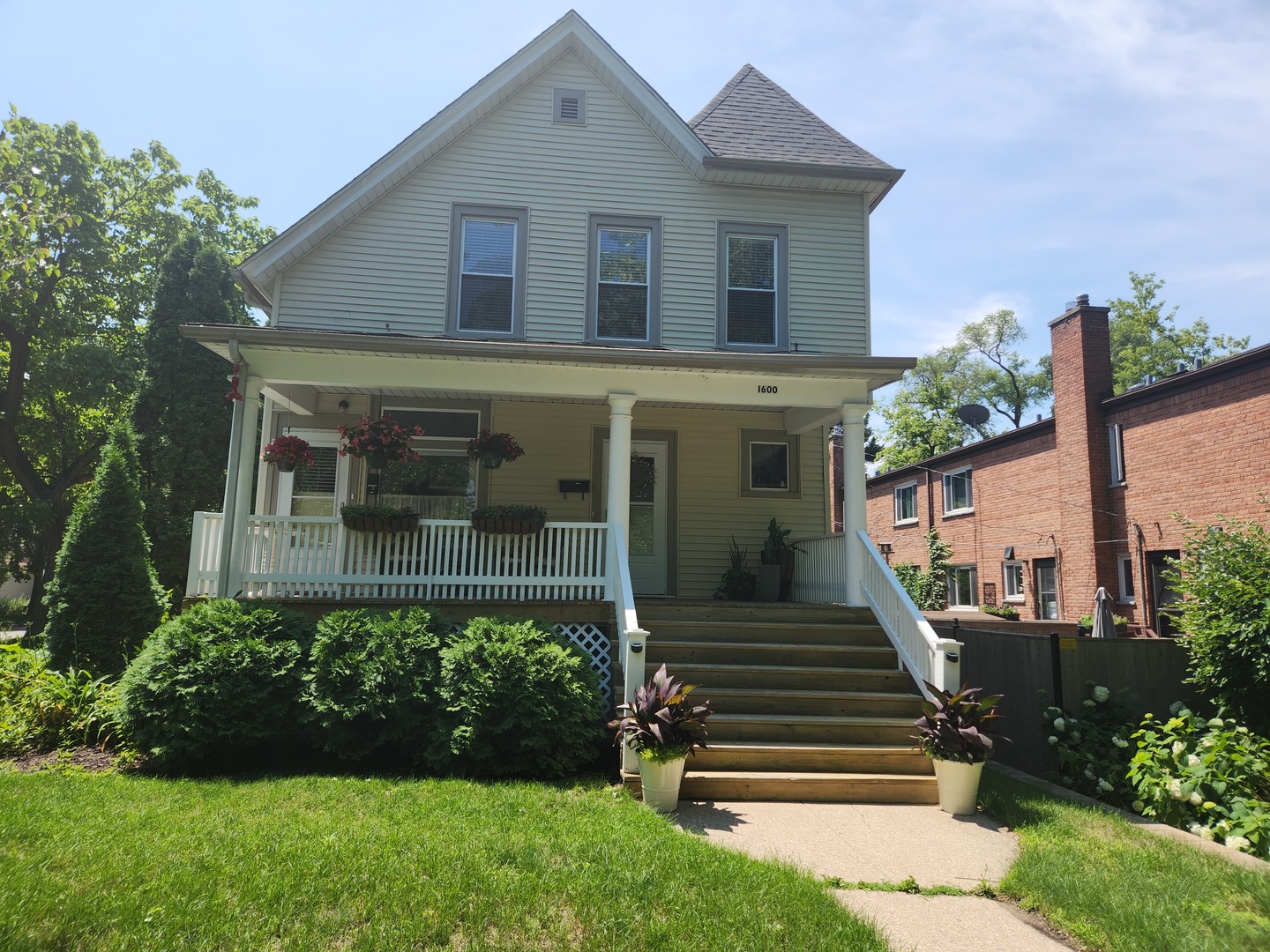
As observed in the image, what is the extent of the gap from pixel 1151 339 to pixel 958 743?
36.7 m

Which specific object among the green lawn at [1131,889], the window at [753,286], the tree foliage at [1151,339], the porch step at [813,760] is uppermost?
the tree foliage at [1151,339]

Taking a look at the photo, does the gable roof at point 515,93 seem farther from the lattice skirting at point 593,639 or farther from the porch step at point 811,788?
the porch step at point 811,788

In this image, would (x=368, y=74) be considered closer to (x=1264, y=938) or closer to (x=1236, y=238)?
(x=1264, y=938)

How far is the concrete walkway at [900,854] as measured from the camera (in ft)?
12.9

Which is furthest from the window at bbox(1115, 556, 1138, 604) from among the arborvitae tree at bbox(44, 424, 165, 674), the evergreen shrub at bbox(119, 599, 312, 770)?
the arborvitae tree at bbox(44, 424, 165, 674)

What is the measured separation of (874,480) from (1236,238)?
627 inches

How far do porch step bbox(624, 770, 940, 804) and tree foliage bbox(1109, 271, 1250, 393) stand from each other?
3443 centimetres

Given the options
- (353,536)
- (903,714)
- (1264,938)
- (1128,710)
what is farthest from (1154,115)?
(353,536)

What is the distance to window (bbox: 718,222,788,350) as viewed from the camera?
11.2m

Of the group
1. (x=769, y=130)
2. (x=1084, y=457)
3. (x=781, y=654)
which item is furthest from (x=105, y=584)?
(x=1084, y=457)

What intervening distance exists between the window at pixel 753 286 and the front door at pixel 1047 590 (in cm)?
1146

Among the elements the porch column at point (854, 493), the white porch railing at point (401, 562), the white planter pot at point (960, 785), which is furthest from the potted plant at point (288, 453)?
the white planter pot at point (960, 785)

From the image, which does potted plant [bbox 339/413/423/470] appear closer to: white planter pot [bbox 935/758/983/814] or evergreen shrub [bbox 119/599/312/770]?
evergreen shrub [bbox 119/599/312/770]

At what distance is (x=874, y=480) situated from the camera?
28375 millimetres
